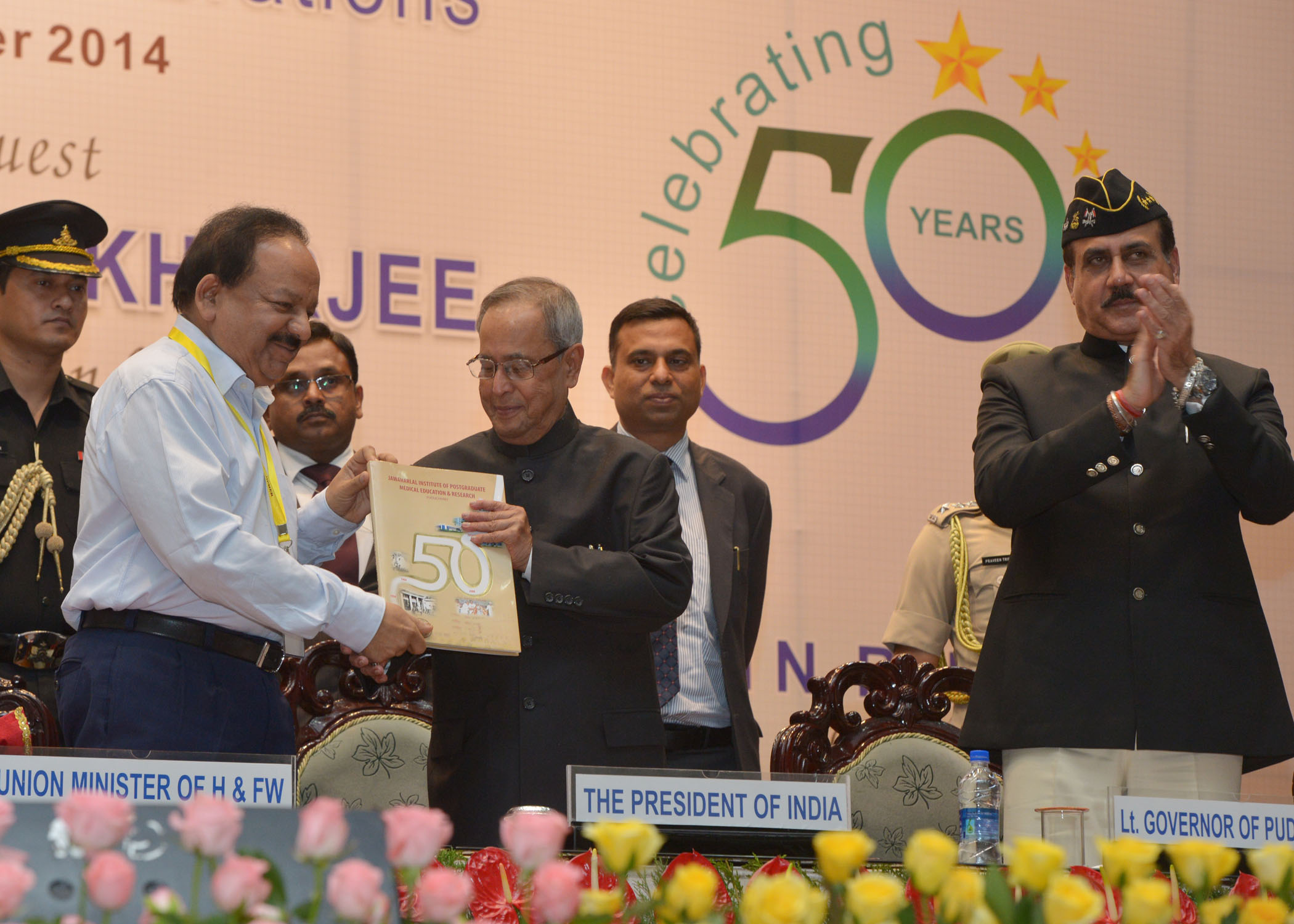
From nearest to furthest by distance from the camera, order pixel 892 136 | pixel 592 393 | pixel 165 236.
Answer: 1. pixel 165 236
2. pixel 592 393
3. pixel 892 136

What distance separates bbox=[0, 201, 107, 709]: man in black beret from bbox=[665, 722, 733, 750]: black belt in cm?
120

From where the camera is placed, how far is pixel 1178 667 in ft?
7.64

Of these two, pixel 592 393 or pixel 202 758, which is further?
pixel 592 393

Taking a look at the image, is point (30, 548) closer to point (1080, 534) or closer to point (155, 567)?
point (155, 567)

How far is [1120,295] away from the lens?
2488 millimetres

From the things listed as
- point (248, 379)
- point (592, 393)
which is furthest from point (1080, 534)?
point (592, 393)

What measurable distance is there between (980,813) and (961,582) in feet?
4.99

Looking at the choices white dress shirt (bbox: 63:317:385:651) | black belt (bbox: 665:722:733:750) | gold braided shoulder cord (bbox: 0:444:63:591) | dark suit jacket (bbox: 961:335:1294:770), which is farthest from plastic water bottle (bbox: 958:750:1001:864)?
gold braided shoulder cord (bbox: 0:444:63:591)

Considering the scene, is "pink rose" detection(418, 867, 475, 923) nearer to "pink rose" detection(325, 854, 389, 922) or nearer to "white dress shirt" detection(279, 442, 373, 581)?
"pink rose" detection(325, 854, 389, 922)

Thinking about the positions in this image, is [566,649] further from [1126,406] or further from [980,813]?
[1126,406]

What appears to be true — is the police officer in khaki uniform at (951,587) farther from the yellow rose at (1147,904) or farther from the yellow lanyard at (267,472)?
the yellow rose at (1147,904)

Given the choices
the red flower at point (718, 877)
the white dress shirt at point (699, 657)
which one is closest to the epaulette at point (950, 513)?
the white dress shirt at point (699, 657)

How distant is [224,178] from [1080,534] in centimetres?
276

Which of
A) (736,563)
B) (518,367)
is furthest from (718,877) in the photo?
(736,563)
